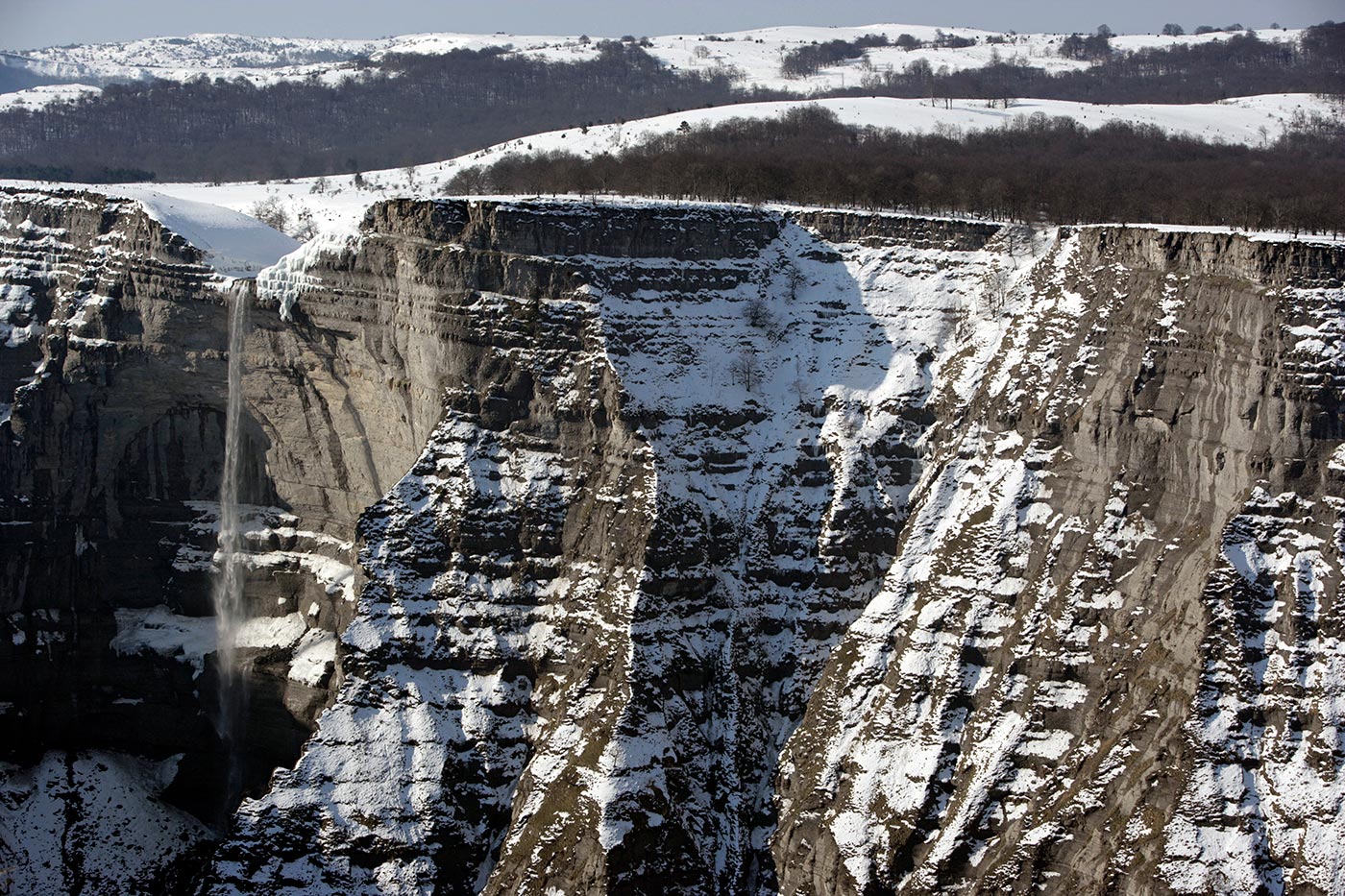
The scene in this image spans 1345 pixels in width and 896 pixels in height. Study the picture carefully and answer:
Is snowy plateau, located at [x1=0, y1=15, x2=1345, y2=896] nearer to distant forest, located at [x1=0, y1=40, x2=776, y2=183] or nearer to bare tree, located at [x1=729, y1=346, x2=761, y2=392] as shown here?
bare tree, located at [x1=729, y1=346, x2=761, y2=392]

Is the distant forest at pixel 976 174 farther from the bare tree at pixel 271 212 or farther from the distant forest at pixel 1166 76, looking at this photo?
the distant forest at pixel 1166 76

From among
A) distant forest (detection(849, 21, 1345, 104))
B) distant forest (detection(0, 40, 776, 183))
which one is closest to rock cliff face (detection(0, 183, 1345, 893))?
distant forest (detection(0, 40, 776, 183))

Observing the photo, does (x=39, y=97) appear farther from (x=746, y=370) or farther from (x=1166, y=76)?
(x=1166, y=76)

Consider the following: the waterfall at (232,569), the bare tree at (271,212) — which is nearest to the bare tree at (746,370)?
the waterfall at (232,569)

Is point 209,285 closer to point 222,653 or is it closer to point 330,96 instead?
point 222,653

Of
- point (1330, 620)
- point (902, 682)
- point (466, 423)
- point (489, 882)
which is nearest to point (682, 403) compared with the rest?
point (466, 423)

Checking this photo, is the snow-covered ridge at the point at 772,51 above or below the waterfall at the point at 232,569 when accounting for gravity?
above

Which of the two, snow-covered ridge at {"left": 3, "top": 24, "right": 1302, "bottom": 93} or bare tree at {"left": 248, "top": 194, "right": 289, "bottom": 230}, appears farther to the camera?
snow-covered ridge at {"left": 3, "top": 24, "right": 1302, "bottom": 93}
